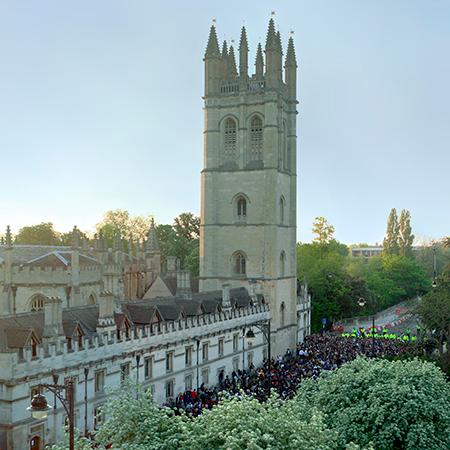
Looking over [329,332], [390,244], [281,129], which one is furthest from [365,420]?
[390,244]

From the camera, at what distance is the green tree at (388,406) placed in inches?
789

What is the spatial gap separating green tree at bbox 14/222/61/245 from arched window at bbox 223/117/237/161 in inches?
1644

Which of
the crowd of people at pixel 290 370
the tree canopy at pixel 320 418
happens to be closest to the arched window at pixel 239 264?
the crowd of people at pixel 290 370

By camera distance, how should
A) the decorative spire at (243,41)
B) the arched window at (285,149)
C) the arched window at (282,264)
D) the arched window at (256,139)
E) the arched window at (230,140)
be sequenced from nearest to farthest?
the arched window at (256,139) < the arched window at (230,140) < the arched window at (282,264) < the decorative spire at (243,41) < the arched window at (285,149)

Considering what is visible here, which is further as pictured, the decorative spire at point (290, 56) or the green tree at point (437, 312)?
the decorative spire at point (290, 56)

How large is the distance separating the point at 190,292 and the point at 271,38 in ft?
80.2

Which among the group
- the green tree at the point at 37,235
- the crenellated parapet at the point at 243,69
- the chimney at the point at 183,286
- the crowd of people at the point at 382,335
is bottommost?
the crowd of people at the point at 382,335

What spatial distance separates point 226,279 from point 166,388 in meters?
20.1

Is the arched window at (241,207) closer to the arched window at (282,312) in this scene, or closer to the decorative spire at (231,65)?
the arched window at (282,312)

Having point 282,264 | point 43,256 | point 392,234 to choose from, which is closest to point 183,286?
point 43,256

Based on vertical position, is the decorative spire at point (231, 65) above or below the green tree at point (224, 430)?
above

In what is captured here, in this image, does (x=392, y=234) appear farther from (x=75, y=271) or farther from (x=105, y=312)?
(x=105, y=312)

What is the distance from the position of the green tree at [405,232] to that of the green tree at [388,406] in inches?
4061

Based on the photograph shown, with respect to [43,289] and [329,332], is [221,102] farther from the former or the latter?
[329,332]
